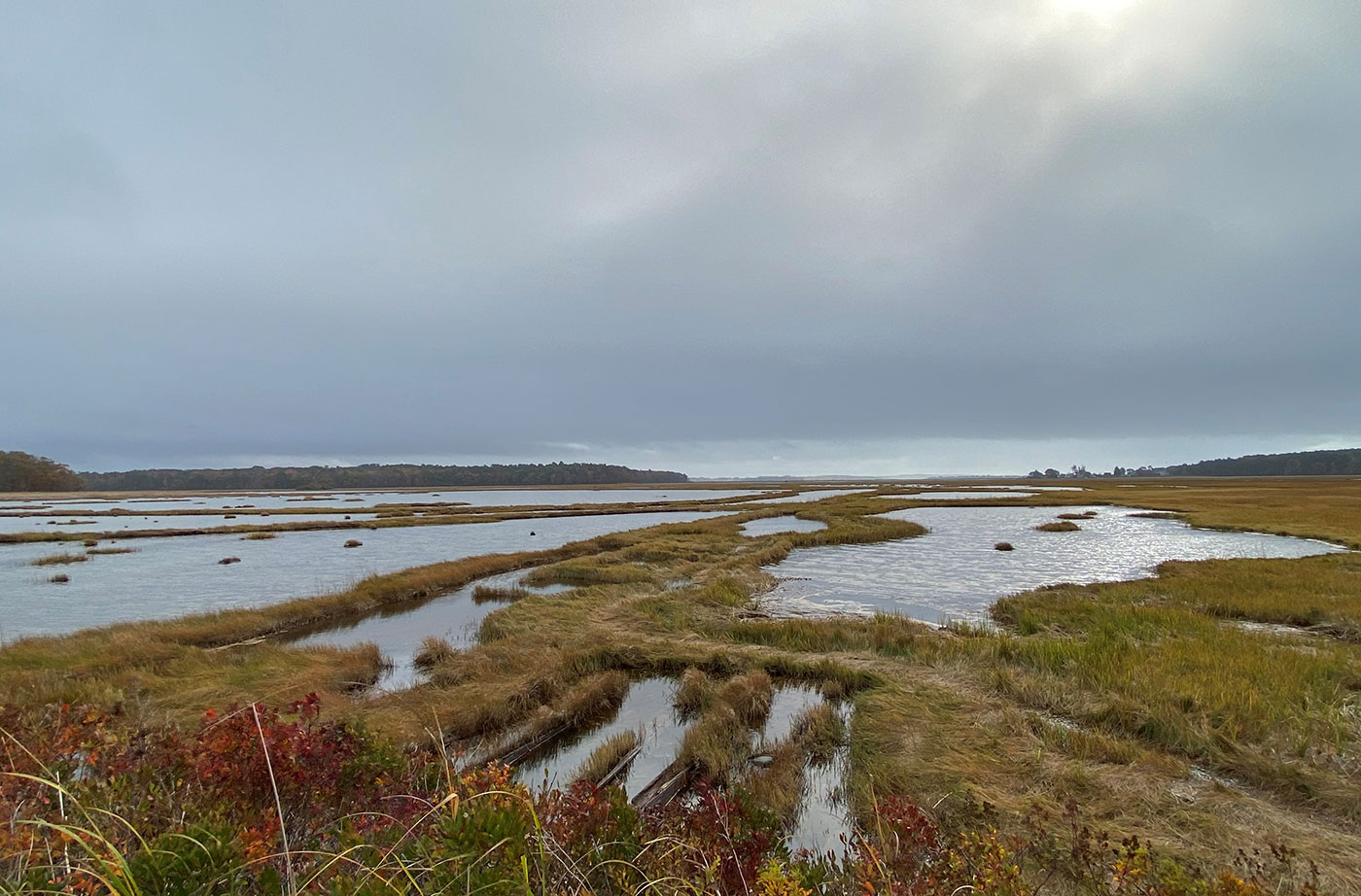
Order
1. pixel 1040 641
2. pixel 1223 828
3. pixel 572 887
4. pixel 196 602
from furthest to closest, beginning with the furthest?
pixel 196 602 < pixel 1040 641 < pixel 1223 828 < pixel 572 887

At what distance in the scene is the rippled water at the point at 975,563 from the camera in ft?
77.0

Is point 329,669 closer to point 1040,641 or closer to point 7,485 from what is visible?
A: point 1040,641

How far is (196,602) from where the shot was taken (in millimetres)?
24281

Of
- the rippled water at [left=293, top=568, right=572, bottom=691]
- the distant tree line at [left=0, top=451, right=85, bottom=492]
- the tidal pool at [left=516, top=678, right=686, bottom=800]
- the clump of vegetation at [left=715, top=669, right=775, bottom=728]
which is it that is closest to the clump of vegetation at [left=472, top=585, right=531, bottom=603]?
the rippled water at [left=293, top=568, right=572, bottom=691]

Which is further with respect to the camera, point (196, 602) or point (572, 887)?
point (196, 602)

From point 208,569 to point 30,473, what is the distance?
634ft

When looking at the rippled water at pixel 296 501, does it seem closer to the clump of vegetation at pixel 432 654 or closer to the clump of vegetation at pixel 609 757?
the clump of vegetation at pixel 432 654

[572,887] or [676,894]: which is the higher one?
[676,894]

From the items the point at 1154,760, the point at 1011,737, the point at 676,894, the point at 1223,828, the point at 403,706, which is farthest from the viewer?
the point at 403,706

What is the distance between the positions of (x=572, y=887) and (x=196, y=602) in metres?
27.8

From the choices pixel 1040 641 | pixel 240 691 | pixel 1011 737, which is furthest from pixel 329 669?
pixel 1040 641

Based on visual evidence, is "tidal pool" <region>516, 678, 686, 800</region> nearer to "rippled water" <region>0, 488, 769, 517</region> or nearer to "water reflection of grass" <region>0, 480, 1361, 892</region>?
"water reflection of grass" <region>0, 480, 1361, 892</region>

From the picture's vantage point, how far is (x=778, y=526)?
180ft

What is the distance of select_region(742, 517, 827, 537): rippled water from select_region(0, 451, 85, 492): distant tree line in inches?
8023
